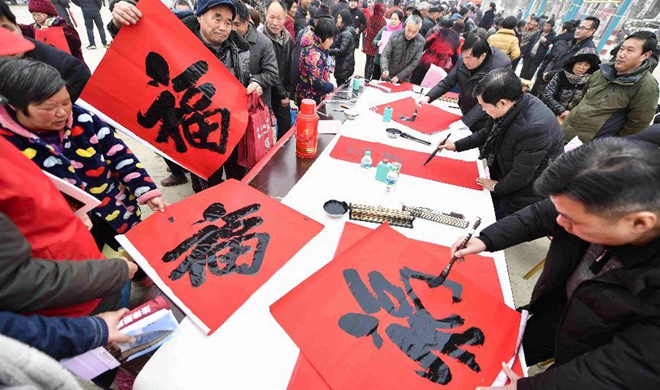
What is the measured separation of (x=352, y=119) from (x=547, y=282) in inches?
79.7

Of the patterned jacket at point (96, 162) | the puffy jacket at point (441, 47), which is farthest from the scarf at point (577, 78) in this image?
the patterned jacket at point (96, 162)

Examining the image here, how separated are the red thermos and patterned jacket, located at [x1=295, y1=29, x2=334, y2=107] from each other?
143 centimetres

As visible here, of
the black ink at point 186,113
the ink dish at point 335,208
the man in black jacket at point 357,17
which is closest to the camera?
the ink dish at point 335,208

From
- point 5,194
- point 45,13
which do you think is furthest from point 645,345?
point 45,13

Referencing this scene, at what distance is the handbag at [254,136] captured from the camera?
206 centimetres

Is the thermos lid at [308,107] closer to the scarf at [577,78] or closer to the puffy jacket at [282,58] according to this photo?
the puffy jacket at [282,58]

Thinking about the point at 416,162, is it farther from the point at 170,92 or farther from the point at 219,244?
the point at 170,92

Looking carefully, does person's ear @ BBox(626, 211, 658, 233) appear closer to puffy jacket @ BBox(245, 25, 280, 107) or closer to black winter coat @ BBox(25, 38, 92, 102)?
puffy jacket @ BBox(245, 25, 280, 107)

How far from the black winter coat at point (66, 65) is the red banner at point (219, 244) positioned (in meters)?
1.02

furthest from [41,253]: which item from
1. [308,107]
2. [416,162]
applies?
[416,162]

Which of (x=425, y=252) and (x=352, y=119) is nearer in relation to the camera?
(x=425, y=252)

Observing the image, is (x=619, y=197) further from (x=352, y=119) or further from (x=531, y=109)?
(x=352, y=119)

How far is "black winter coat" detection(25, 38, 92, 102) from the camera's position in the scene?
5.31 ft

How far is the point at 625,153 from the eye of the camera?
2.53ft
